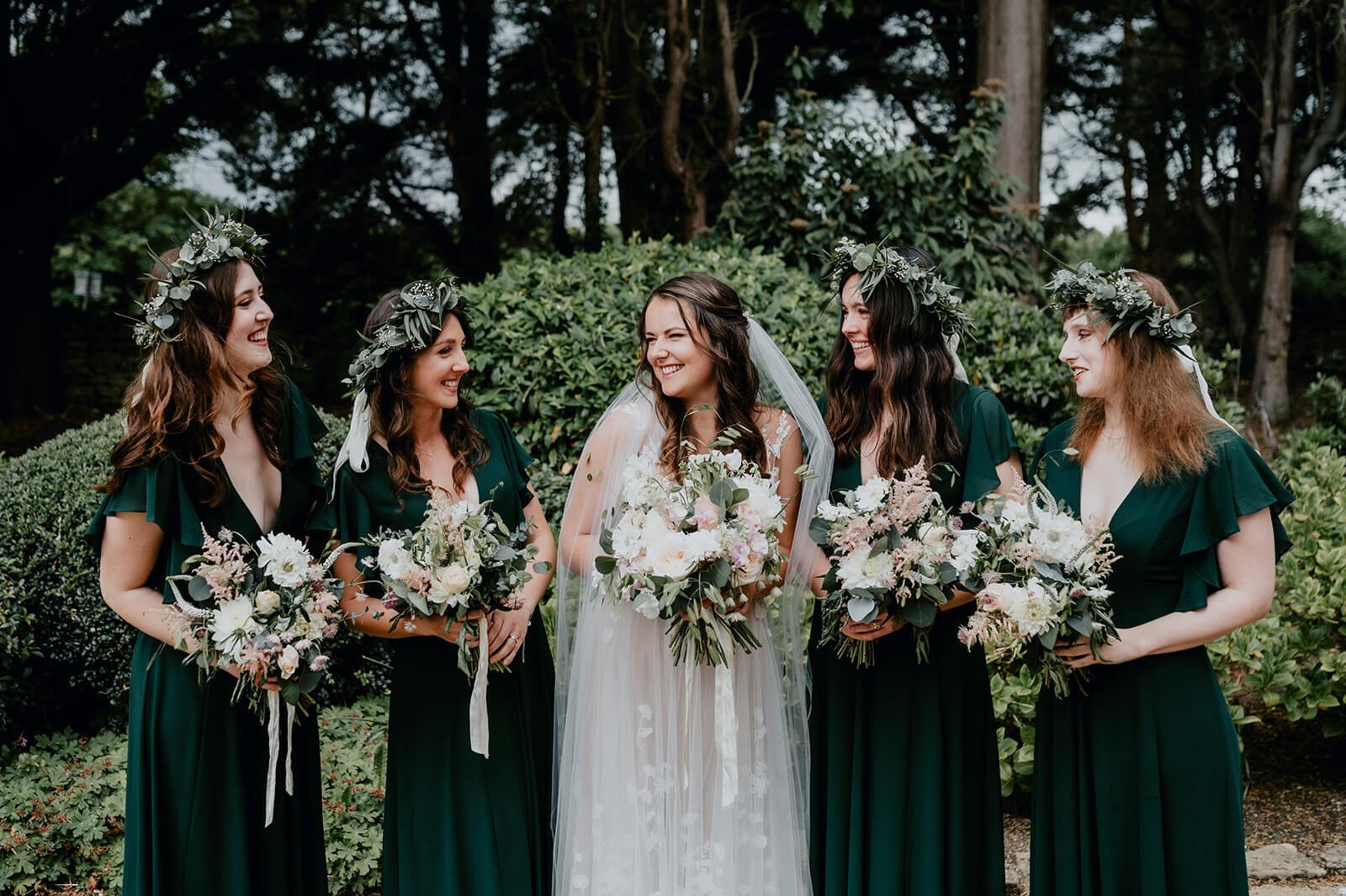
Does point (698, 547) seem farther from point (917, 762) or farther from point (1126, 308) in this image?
point (1126, 308)

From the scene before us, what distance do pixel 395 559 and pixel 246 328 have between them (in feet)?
2.75

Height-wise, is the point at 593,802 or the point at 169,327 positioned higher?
the point at 169,327

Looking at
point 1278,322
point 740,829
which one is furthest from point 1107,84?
point 740,829

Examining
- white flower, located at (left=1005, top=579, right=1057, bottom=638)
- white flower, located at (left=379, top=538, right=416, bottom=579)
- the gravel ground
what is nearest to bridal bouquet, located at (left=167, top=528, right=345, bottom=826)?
white flower, located at (left=379, top=538, right=416, bottom=579)

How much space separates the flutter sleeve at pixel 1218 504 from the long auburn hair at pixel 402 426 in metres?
2.17

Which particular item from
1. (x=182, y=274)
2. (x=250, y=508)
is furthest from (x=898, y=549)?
(x=182, y=274)

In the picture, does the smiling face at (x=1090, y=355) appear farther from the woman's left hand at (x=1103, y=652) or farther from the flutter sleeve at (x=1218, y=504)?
the woman's left hand at (x=1103, y=652)

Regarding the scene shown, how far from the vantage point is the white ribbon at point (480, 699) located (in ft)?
10.2

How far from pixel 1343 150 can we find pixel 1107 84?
340cm

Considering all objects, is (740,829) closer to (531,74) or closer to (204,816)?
(204,816)

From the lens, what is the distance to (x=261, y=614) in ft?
9.08

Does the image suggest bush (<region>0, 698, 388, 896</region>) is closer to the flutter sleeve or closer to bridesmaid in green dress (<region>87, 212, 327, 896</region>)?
bridesmaid in green dress (<region>87, 212, 327, 896</region>)

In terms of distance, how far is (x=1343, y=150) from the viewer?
48.1 feet

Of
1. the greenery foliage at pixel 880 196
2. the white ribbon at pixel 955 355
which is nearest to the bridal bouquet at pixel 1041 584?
the white ribbon at pixel 955 355
